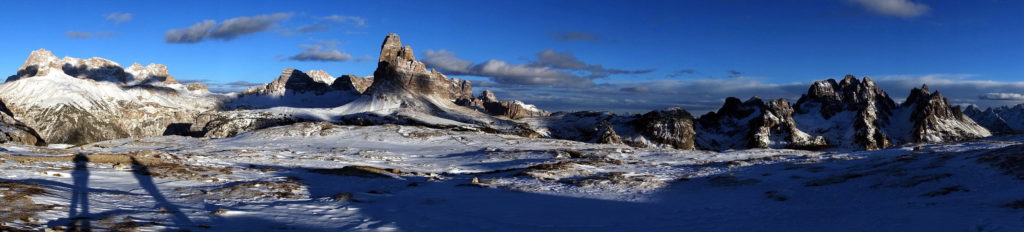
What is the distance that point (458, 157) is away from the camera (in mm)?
76562

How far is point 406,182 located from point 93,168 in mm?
17860

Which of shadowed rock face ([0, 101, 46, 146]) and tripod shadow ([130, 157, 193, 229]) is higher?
shadowed rock face ([0, 101, 46, 146])

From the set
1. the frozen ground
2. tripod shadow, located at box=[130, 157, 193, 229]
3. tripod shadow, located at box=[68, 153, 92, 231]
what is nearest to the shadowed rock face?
the frozen ground

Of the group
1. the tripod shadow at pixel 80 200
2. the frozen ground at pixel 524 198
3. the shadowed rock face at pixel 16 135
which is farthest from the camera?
the shadowed rock face at pixel 16 135

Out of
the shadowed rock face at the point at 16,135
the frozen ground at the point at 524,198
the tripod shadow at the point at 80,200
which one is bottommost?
the frozen ground at the point at 524,198

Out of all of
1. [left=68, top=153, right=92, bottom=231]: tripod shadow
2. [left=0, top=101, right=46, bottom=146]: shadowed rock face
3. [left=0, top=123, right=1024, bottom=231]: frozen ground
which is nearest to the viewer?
[left=68, top=153, right=92, bottom=231]: tripod shadow

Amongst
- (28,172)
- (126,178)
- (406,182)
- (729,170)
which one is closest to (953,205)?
(729,170)

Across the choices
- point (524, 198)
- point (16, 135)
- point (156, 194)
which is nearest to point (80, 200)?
point (156, 194)

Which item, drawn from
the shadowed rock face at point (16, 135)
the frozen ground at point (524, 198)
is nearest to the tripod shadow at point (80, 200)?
the frozen ground at point (524, 198)

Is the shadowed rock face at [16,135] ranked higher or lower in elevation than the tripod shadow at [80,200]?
higher

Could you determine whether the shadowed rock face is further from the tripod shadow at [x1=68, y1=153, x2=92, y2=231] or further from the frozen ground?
the tripod shadow at [x1=68, y1=153, x2=92, y2=231]

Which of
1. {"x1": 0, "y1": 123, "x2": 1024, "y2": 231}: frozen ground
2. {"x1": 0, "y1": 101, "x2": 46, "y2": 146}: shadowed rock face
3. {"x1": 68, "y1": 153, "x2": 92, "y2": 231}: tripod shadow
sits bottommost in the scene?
{"x1": 0, "y1": 123, "x2": 1024, "y2": 231}: frozen ground

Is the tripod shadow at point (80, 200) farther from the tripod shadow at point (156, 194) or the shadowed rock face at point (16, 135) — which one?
the shadowed rock face at point (16, 135)

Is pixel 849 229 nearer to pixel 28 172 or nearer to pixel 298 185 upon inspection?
pixel 298 185
